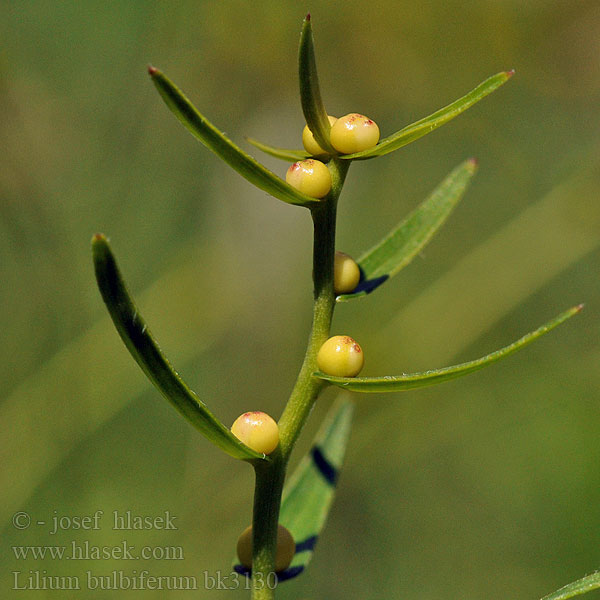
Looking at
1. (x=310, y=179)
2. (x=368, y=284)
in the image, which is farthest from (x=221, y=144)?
(x=368, y=284)

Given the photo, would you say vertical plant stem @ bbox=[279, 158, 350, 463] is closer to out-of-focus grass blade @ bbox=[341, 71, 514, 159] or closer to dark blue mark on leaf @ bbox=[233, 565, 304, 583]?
out-of-focus grass blade @ bbox=[341, 71, 514, 159]

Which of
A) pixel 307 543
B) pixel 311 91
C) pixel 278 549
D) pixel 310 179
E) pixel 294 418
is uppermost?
pixel 311 91

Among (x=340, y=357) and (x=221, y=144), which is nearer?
(x=221, y=144)

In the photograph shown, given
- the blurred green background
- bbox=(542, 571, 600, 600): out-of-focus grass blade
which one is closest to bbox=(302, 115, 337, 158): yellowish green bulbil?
bbox=(542, 571, 600, 600): out-of-focus grass blade

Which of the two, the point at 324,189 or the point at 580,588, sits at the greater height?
the point at 324,189

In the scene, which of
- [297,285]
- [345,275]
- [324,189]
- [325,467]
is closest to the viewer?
[324,189]

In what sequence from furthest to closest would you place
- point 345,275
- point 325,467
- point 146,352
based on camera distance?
point 325,467
point 345,275
point 146,352

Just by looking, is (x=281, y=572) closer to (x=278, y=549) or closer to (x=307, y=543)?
(x=278, y=549)

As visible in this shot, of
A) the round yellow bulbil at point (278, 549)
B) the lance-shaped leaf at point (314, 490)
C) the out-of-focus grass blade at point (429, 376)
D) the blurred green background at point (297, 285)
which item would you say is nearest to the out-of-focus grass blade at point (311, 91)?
the out-of-focus grass blade at point (429, 376)
